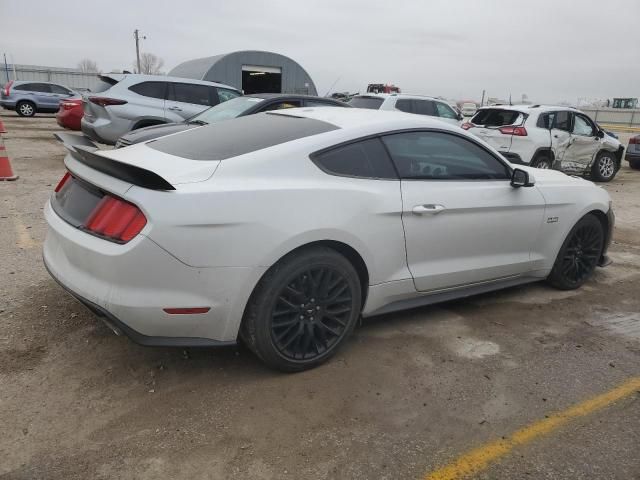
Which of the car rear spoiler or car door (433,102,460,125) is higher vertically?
car door (433,102,460,125)

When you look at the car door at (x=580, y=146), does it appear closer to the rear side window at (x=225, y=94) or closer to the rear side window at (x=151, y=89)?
the rear side window at (x=225, y=94)

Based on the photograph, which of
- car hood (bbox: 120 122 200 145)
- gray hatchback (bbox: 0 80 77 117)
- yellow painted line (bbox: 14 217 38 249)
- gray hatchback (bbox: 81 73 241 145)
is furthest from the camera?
gray hatchback (bbox: 0 80 77 117)

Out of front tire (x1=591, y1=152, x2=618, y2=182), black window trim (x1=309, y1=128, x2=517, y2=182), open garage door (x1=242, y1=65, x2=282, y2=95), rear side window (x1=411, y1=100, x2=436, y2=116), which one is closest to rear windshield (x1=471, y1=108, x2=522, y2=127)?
rear side window (x1=411, y1=100, x2=436, y2=116)

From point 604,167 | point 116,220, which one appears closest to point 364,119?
point 116,220

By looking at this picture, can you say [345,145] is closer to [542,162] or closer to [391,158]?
[391,158]

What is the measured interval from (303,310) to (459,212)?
132 cm

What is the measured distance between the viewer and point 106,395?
274 cm

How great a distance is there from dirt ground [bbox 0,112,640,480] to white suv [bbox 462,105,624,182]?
641cm

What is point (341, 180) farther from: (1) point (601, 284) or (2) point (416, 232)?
(1) point (601, 284)

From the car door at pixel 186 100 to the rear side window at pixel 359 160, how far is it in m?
7.48

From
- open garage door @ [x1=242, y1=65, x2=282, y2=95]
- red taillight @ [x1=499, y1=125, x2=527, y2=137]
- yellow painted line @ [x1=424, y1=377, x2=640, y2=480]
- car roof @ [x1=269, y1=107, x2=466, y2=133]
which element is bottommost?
yellow painted line @ [x1=424, y1=377, x2=640, y2=480]

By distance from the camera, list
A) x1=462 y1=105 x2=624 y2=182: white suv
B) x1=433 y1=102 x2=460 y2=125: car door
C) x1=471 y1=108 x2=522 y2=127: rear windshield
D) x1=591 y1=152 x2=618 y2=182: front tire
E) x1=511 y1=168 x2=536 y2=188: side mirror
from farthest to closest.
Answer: x1=433 y1=102 x2=460 y2=125: car door
x1=591 y1=152 x2=618 y2=182: front tire
x1=471 y1=108 x2=522 y2=127: rear windshield
x1=462 y1=105 x2=624 y2=182: white suv
x1=511 y1=168 x2=536 y2=188: side mirror

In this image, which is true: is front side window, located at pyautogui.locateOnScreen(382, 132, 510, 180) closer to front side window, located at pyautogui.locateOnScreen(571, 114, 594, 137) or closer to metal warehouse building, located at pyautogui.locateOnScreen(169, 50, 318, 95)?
front side window, located at pyautogui.locateOnScreen(571, 114, 594, 137)

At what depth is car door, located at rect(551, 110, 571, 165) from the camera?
10.1 m
